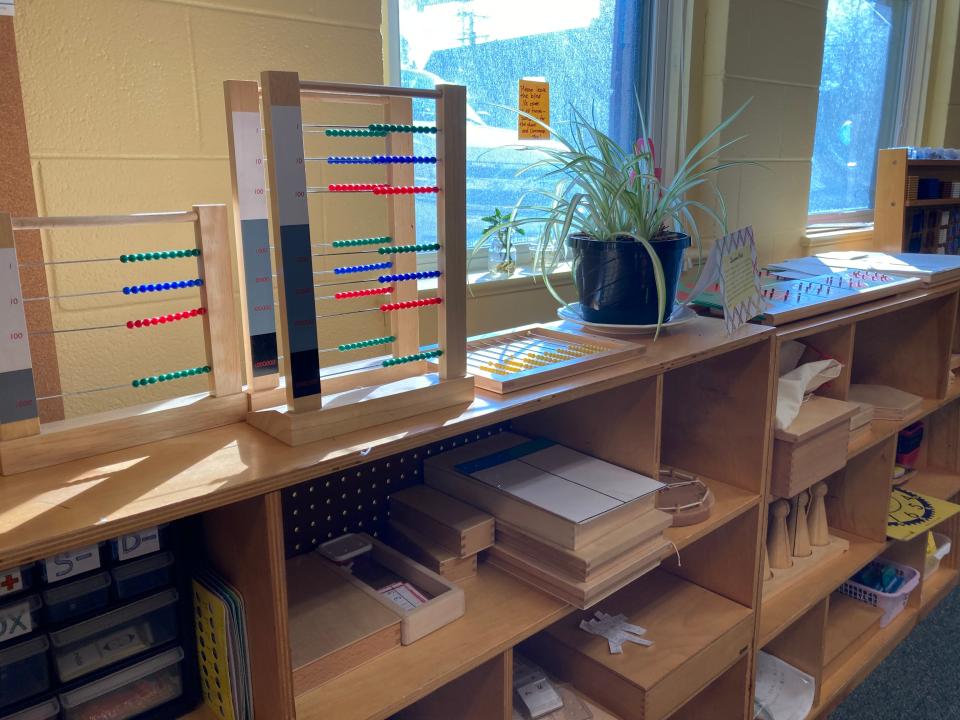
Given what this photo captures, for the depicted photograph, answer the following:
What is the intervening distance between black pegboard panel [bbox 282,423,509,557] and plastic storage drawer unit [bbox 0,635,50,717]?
420 millimetres

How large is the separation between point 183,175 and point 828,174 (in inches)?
111

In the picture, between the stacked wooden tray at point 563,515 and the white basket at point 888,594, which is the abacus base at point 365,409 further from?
the white basket at point 888,594

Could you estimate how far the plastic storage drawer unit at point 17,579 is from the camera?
81 cm

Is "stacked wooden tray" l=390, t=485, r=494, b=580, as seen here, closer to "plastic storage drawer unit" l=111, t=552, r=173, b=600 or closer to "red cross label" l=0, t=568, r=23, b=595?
"plastic storage drawer unit" l=111, t=552, r=173, b=600

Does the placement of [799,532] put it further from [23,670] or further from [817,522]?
[23,670]

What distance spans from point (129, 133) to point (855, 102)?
10.2 ft

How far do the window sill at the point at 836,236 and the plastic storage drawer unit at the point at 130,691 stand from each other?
8.15ft

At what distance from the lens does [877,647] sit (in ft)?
7.22

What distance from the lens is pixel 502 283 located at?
1779mm

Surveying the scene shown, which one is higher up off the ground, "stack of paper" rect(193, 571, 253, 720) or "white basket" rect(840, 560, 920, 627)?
"stack of paper" rect(193, 571, 253, 720)

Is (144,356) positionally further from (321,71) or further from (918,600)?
(918,600)

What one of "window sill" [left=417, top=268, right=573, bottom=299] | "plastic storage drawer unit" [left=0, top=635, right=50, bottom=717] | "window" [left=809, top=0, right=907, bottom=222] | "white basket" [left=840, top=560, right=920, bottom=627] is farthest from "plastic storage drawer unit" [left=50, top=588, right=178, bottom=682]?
"window" [left=809, top=0, right=907, bottom=222]

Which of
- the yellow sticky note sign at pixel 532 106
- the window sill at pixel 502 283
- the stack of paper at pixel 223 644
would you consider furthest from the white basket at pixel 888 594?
the stack of paper at pixel 223 644

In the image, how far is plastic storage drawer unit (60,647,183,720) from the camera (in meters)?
0.89
